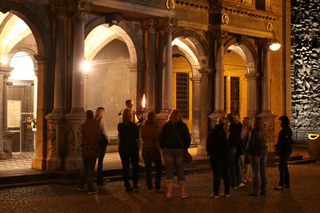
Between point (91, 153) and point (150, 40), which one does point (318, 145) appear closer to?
point (150, 40)

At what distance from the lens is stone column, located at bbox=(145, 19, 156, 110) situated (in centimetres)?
1606

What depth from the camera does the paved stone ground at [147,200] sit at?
29.8 ft

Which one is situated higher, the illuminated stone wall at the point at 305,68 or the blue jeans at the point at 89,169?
the illuminated stone wall at the point at 305,68

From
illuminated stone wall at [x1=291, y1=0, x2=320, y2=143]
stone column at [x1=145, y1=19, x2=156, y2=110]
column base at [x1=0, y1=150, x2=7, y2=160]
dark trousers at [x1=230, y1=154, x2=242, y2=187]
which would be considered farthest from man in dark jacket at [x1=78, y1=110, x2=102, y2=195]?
illuminated stone wall at [x1=291, y1=0, x2=320, y2=143]

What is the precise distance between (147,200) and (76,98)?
490 cm

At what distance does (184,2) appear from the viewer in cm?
1709

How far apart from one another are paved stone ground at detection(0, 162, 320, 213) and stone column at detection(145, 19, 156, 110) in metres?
4.30

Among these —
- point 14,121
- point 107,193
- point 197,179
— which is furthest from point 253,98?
point 107,193

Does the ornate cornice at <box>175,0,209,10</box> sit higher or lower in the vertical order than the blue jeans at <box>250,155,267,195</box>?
higher

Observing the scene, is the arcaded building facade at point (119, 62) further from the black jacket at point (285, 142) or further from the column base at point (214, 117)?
the black jacket at point (285, 142)

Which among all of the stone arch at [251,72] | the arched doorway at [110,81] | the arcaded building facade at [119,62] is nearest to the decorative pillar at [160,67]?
the arcaded building facade at [119,62]

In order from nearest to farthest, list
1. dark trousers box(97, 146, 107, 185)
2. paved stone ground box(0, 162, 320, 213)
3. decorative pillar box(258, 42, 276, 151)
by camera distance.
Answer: paved stone ground box(0, 162, 320, 213)
dark trousers box(97, 146, 107, 185)
decorative pillar box(258, 42, 276, 151)

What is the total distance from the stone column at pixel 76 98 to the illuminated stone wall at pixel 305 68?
13.9 metres

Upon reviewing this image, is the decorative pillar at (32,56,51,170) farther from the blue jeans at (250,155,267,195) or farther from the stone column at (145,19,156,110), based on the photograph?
the blue jeans at (250,155,267,195)
